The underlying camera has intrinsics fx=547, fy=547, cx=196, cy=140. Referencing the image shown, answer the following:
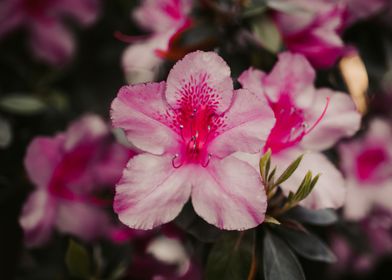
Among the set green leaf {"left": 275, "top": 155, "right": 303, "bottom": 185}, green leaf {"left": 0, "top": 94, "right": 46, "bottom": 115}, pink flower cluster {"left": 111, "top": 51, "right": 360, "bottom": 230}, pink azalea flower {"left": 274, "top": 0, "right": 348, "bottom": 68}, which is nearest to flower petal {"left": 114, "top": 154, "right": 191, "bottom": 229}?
pink flower cluster {"left": 111, "top": 51, "right": 360, "bottom": 230}

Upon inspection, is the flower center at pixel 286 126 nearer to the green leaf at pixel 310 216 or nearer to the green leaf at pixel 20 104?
the green leaf at pixel 310 216

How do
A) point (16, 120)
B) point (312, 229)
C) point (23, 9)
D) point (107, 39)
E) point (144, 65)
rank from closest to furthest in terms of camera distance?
point (144, 65) < point (312, 229) < point (16, 120) < point (23, 9) < point (107, 39)

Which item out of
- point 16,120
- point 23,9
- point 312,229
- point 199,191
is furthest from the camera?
point 23,9

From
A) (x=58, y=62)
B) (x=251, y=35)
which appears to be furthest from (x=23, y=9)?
(x=251, y=35)

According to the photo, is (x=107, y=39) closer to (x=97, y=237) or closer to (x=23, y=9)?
(x=23, y=9)

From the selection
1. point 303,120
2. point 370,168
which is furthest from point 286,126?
point 370,168

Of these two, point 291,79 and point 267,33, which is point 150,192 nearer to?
point 291,79

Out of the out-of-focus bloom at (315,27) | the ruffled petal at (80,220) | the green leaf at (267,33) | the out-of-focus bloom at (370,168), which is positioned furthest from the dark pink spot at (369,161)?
the ruffled petal at (80,220)
